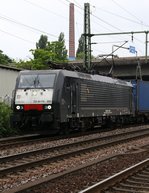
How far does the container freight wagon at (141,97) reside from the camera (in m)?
33.1

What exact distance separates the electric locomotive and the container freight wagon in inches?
378

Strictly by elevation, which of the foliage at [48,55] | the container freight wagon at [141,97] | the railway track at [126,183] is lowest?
the railway track at [126,183]

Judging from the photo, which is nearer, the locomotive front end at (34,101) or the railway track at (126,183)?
the railway track at (126,183)

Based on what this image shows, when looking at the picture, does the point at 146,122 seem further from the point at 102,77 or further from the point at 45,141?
the point at 45,141

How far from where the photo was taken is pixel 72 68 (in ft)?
74.0

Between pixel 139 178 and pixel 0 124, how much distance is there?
1276cm

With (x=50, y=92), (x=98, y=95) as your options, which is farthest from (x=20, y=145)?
(x=98, y=95)

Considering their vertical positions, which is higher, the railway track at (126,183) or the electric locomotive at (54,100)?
the electric locomotive at (54,100)

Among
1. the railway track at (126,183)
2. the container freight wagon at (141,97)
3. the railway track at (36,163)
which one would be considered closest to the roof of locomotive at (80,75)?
the railway track at (36,163)

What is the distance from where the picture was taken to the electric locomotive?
19891 millimetres

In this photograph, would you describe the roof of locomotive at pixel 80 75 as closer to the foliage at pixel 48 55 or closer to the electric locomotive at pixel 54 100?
the electric locomotive at pixel 54 100

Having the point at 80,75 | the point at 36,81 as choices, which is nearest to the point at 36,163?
the point at 36,81

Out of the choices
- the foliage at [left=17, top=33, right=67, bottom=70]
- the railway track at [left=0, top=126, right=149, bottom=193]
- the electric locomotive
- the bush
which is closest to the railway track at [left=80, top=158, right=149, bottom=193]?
the railway track at [left=0, top=126, right=149, bottom=193]

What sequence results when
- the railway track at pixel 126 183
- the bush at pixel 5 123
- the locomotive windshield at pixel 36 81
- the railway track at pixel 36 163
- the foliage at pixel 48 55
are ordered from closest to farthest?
1. the railway track at pixel 126 183
2. the railway track at pixel 36 163
3. the locomotive windshield at pixel 36 81
4. the bush at pixel 5 123
5. the foliage at pixel 48 55
